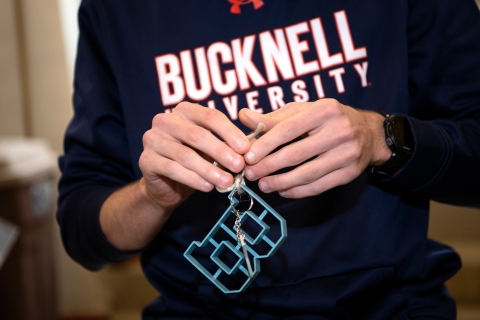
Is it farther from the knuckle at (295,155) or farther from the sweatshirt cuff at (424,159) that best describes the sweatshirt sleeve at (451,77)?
the knuckle at (295,155)

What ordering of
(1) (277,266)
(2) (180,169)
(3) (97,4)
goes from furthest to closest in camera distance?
(3) (97,4), (1) (277,266), (2) (180,169)

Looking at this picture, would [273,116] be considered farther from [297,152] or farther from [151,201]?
[151,201]

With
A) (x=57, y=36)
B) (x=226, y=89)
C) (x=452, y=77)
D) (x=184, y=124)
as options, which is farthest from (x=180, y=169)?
(x=57, y=36)

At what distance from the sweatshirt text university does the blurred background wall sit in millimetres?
1531

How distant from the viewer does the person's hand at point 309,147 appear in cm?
72

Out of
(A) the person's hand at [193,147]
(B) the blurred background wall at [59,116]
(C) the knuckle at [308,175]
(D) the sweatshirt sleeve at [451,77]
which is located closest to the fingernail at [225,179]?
(A) the person's hand at [193,147]

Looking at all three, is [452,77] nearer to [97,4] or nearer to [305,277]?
[305,277]

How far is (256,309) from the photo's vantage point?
96cm

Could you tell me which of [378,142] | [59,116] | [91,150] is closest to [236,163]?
[378,142]

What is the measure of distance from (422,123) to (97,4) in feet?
2.20

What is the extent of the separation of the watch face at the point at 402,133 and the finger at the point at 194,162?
28cm

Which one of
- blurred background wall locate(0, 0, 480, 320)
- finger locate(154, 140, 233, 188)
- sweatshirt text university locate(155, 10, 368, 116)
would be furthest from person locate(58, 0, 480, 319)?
blurred background wall locate(0, 0, 480, 320)

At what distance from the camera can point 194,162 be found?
74 centimetres

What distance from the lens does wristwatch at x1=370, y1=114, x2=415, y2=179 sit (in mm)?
820
